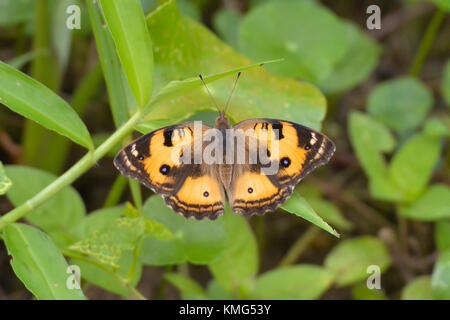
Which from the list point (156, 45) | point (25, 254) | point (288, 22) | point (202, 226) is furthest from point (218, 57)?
point (25, 254)

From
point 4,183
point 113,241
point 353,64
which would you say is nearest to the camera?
point 4,183

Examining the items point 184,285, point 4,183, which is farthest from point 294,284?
point 4,183

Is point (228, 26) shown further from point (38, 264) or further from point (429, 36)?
point (38, 264)

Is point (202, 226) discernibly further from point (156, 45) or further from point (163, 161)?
point (156, 45)

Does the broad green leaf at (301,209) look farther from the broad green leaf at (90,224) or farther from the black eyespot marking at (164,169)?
the broad green leaf at (90,224)

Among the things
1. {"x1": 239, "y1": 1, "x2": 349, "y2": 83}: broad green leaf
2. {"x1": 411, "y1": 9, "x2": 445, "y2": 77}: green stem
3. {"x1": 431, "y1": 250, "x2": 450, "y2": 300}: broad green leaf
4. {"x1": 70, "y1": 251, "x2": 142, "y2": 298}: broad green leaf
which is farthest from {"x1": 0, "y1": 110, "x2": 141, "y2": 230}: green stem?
{"x1": 411, "y1": 9, "x2": 445, "y2": 77}: green stem

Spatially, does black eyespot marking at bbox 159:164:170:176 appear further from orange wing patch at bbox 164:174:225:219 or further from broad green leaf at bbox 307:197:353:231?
broad green leaf at bbox 307:197:353:231
